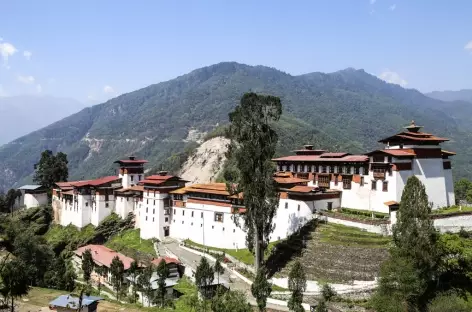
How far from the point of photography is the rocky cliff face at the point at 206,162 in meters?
115

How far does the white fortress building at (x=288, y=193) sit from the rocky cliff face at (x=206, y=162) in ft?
141

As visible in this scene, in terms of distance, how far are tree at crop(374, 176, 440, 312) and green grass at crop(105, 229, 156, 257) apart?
3151cm

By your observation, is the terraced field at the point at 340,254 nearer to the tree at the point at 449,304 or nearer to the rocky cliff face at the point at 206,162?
the tree at the point at 449,304

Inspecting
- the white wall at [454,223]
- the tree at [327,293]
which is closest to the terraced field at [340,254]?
the tree at [327,293]

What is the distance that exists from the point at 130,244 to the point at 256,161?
1107 inches

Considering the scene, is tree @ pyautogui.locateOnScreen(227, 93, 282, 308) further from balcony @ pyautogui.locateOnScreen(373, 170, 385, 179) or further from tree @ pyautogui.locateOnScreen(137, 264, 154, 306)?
balcony @ pyautogui.locateOnScreen(373, 170, 385, 179)

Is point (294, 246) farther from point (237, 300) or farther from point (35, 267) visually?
point (35, 267)

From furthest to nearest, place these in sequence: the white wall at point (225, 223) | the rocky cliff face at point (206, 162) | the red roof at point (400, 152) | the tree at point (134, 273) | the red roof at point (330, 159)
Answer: the rocky cliff face at point (206, 162)
the red roof at point (330, 159)
the white wall at point (225, 223)
the red roof at point (400, 152)
the tree at point (134, 273)

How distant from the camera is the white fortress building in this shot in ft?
154

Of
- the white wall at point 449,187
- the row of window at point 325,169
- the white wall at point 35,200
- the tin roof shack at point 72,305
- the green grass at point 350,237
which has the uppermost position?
the row of window at point 325,169

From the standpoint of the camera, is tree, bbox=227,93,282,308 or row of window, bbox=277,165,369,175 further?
row of window, bbox=277,165,369,175

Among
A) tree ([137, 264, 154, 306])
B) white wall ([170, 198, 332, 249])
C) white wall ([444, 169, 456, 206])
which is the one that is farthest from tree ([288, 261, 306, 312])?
white wall ([444, 169, 456, 206])

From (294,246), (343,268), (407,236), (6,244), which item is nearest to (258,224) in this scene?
(294,246)

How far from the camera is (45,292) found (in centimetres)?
3759
